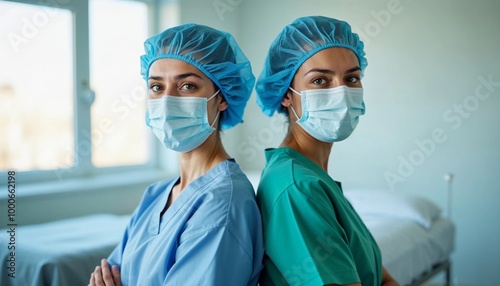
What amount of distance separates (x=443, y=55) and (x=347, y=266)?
2236mm

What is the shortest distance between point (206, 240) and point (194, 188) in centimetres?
22

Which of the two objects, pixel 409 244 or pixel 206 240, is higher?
pixel 206 240

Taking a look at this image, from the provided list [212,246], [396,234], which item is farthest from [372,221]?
[212,246]

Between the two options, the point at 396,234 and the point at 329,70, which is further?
the point at 396,234

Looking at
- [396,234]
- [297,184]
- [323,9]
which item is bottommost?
[396,234]

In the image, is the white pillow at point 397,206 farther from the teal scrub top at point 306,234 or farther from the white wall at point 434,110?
the teal scrub top at point 306,234

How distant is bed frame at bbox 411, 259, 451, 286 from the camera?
2.65 metres

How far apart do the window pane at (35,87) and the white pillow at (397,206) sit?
70.2 inches

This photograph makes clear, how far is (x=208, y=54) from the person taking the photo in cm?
126

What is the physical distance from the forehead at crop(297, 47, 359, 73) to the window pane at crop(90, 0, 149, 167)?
2.29 metres

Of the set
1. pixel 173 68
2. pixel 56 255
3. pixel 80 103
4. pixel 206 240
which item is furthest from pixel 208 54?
pixel 80 103

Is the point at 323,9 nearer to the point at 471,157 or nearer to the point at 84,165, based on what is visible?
the point at 471,157

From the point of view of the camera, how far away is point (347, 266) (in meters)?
1.04

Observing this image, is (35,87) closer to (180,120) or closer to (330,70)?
(180,120)
